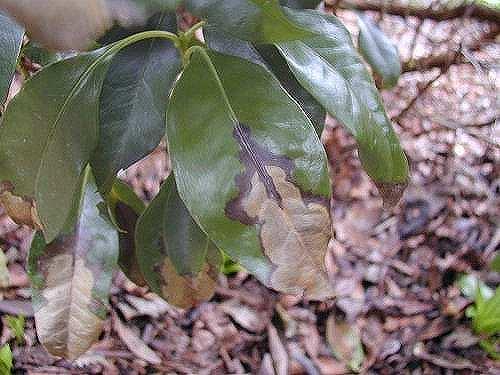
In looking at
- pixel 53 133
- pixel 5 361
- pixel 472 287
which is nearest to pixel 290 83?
pixel 53 133

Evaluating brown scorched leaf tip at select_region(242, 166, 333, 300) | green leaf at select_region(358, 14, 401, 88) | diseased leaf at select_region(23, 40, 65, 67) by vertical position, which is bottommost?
green leaf at select_region(358, 14, 401, 88)

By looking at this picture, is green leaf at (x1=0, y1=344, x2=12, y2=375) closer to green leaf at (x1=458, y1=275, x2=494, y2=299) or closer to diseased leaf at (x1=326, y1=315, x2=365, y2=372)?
diseased leaf at (x1=326, y1=315, x2=365, y2=372)

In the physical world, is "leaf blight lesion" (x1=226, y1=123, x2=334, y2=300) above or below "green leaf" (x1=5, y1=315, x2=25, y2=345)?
above

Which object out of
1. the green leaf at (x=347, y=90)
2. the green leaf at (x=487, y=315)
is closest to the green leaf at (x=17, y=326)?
the green leaf at (x=347, y=90)

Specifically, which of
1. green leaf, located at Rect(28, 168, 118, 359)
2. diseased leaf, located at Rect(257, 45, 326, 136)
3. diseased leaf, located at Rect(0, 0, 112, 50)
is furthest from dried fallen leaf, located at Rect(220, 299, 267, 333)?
diseased leaf, located at Rect(0, 0, 112, 50)

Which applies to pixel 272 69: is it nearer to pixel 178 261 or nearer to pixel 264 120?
pixel 264 120

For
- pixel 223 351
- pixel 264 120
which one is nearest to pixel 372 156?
pixel 264 120

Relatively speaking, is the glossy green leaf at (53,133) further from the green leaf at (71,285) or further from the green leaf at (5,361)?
the green leaf at (5,361)
